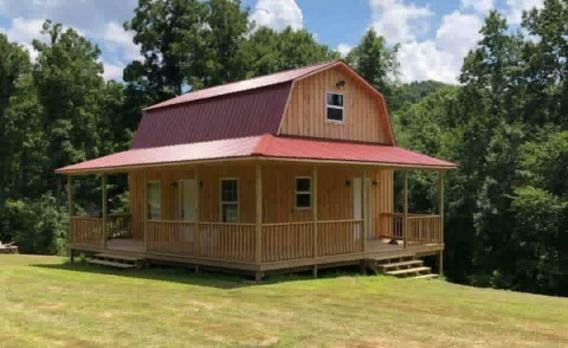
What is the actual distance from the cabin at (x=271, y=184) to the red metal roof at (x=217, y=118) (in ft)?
0.14

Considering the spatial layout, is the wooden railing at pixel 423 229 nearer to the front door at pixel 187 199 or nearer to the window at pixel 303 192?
the window at pixel 303 192

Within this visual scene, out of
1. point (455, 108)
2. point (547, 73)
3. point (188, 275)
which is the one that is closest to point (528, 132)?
point (547, 73)

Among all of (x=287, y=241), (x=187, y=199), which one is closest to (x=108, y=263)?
(x=187, y=199)

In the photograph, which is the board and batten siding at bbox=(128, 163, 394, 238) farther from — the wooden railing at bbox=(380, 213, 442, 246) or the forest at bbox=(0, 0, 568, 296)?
the forest at bbox=(0, 0, 568, 296)

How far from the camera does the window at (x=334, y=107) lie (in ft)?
63.1

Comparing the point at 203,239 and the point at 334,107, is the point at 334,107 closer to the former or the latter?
the point at 334,107

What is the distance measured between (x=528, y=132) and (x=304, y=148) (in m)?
14.9

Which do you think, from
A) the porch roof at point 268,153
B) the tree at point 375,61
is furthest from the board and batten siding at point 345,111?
the tree at point 375,61

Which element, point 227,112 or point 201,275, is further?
point 227,112

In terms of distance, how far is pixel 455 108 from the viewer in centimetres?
3362

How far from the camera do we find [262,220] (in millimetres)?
17328

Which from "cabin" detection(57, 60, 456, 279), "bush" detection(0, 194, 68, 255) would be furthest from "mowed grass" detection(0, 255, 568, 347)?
"bush" detection(0, 194, 68, 255)

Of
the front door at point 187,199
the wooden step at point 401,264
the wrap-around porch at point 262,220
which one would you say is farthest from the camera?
the front door at point 187,199

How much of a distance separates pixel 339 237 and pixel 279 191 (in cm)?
231
